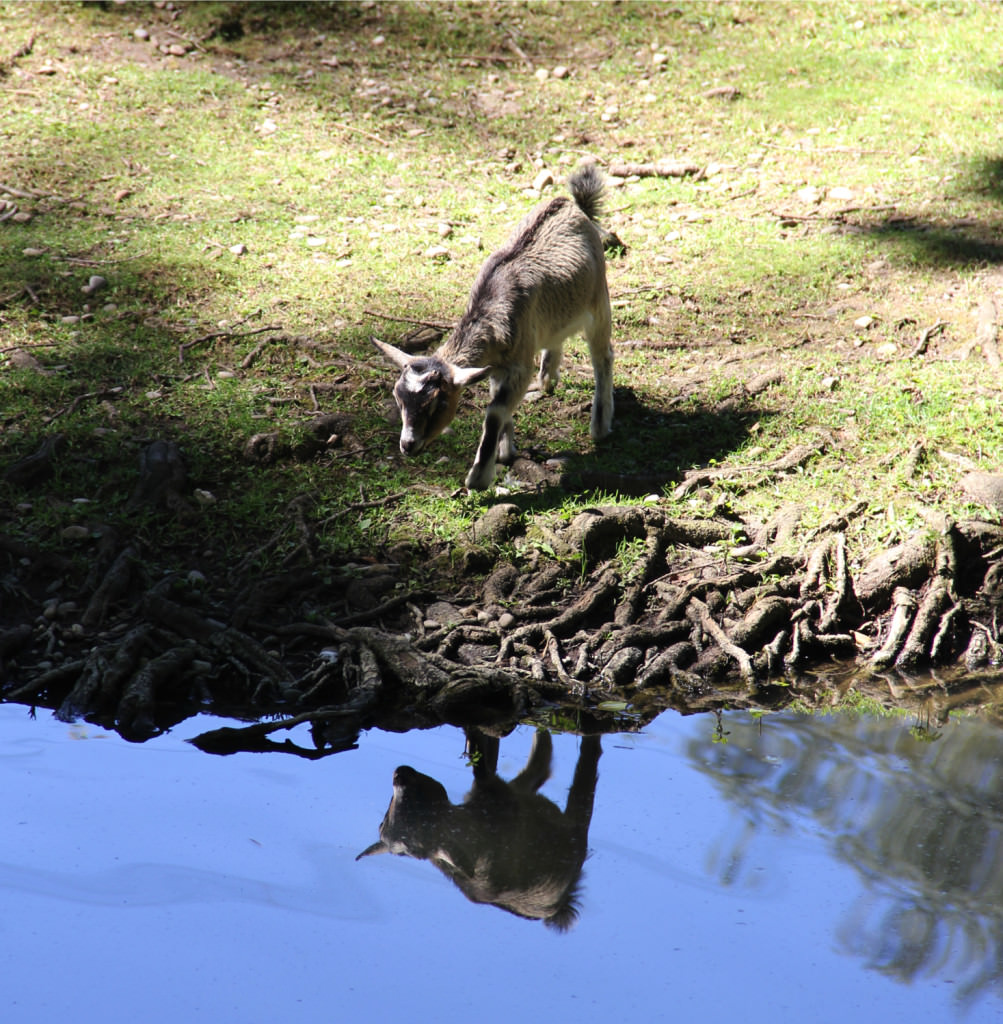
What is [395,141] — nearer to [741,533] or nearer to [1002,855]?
[741,533]

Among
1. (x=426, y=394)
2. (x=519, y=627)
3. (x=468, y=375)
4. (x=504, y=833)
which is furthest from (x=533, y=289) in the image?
(x=504, y=833)

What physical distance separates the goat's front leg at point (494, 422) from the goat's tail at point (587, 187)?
63.7 inches

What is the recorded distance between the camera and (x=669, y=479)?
661 cm

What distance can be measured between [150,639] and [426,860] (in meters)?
1.92

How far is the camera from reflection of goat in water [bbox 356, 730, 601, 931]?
13.1ft

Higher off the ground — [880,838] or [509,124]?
[509,124]

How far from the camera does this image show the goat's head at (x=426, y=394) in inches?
233

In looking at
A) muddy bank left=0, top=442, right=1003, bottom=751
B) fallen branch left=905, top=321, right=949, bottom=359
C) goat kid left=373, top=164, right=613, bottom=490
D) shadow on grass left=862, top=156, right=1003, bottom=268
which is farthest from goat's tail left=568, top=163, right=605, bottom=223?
shadow on grass left=862, top=156, right=1003, bottom=268

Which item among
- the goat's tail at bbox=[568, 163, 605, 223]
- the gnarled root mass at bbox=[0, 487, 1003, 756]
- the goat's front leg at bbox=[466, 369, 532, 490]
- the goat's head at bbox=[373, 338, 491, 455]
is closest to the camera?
the gnarled root mass at bbox=[0, 487, 1003, 756]

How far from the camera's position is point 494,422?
6457 mm

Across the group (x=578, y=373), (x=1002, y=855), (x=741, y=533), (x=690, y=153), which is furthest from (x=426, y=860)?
(x=690, y=153)

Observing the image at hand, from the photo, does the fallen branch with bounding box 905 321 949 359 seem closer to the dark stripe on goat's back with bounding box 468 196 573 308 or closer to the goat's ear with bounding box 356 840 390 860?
the dark stripe on goat's back with bounding box 468 196 573 308

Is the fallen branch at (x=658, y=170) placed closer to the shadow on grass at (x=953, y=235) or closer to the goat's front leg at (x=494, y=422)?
the shadow on grass at (x=953, y=235)

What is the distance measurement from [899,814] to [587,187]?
4755mm
